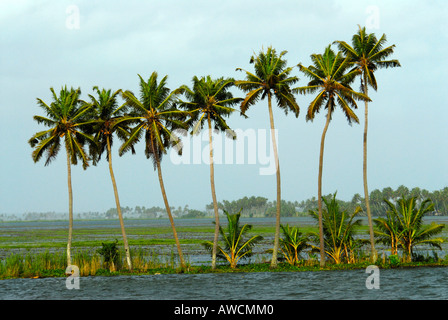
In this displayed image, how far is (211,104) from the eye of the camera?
4597 centimetres

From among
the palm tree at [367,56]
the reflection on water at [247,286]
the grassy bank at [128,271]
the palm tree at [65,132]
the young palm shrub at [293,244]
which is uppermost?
the palm tree at [367,56]

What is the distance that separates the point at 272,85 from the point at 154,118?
1136cm

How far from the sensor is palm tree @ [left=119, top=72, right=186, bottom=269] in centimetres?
4481

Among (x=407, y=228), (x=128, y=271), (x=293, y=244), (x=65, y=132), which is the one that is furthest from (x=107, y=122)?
(x=407, y=228)

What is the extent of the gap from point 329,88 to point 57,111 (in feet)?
83.3

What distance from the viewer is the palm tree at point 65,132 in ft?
147

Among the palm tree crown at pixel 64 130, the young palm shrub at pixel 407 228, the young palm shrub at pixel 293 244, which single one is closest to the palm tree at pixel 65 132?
the palm tree crown at pixel 64 130

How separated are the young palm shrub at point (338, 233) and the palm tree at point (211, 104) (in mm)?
10804

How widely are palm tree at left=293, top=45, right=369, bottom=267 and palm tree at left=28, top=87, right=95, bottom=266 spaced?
20.7 metres

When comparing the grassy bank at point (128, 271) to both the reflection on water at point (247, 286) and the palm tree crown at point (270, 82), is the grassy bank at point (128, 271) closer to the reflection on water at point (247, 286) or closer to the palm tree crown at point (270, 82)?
the reflection on water at point (247, 286)

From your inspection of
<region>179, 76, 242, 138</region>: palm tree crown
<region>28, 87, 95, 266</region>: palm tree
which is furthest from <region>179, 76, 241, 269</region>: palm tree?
<region>28, 87, 95, 266</region>: palm tree
